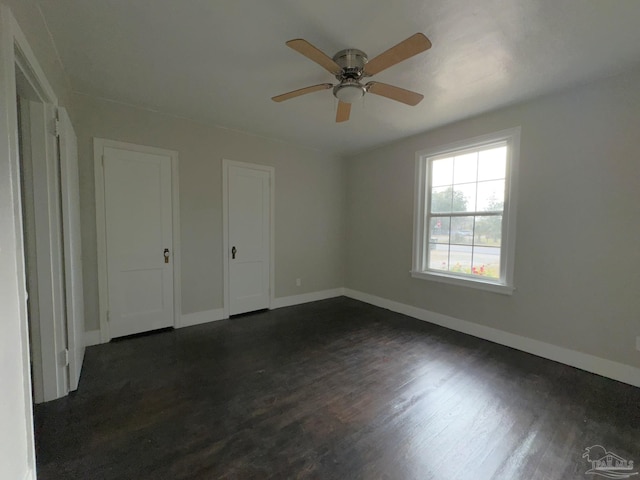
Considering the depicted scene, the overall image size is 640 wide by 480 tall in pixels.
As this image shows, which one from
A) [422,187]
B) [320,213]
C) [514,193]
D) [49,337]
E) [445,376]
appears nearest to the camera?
[49,337]

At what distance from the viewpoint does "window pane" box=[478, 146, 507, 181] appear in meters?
3.01

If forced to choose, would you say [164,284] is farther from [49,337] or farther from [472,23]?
[472,23]

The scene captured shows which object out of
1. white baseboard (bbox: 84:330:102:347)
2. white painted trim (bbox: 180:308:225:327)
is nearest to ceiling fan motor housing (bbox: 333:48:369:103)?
white painted trim (bbox: 180:308:225:327)

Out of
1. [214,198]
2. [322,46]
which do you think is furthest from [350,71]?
[214,198]

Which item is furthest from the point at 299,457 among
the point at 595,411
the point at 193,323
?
the point at 193,323

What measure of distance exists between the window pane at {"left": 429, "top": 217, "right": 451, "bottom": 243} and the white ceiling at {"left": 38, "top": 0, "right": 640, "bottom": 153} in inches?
53.2

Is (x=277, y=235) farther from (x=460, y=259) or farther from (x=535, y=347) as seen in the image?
(x=535, y=347)

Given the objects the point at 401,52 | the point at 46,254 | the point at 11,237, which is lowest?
the point at 46,254

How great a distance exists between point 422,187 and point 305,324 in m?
2.49

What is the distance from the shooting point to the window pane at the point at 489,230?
9.96 ft

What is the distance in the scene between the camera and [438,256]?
366 centimetres

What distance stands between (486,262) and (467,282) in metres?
0.32

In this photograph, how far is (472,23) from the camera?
1.70 metres

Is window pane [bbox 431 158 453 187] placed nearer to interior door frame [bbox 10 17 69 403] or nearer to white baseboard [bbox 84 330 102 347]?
interior door frame [bbox 10 17 69 403]
